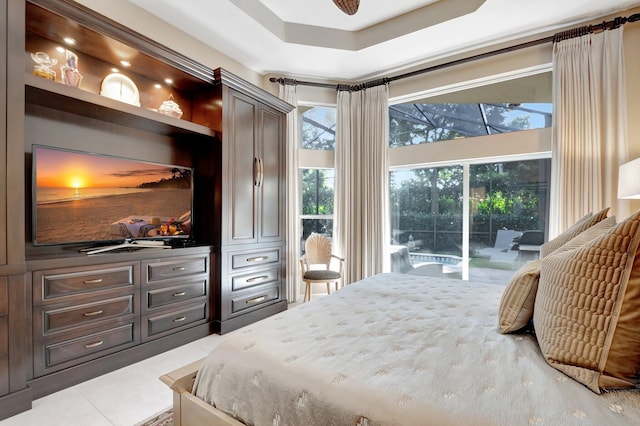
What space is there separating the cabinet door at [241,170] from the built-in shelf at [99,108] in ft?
0.89

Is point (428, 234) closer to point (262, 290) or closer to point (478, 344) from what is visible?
point (262, 290)

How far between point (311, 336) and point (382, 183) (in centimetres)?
312

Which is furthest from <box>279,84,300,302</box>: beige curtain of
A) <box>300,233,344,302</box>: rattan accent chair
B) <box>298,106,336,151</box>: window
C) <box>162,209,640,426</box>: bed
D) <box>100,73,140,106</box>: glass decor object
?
<box>162,209,640,426</box>: bed

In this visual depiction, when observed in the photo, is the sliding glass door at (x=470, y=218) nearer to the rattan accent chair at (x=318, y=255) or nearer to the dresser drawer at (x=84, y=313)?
the rattan accent chair at (x=318, y=255)

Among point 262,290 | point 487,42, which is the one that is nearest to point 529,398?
point 262,290

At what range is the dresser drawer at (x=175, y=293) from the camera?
8.43 ft

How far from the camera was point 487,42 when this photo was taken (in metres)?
3.52

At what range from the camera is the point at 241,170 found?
10.7 feet

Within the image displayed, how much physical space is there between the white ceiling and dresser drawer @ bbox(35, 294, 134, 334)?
266 cm

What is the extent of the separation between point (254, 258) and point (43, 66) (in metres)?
2.33

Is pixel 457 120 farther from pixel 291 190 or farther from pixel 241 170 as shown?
pixel 241 170

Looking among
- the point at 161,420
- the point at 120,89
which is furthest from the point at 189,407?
the point at 120,89

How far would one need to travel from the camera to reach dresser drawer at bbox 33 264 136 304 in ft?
6.49

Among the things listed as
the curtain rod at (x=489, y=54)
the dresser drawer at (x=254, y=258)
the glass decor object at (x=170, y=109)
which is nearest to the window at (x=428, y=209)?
the curtain rod at (x=489, y=54)
